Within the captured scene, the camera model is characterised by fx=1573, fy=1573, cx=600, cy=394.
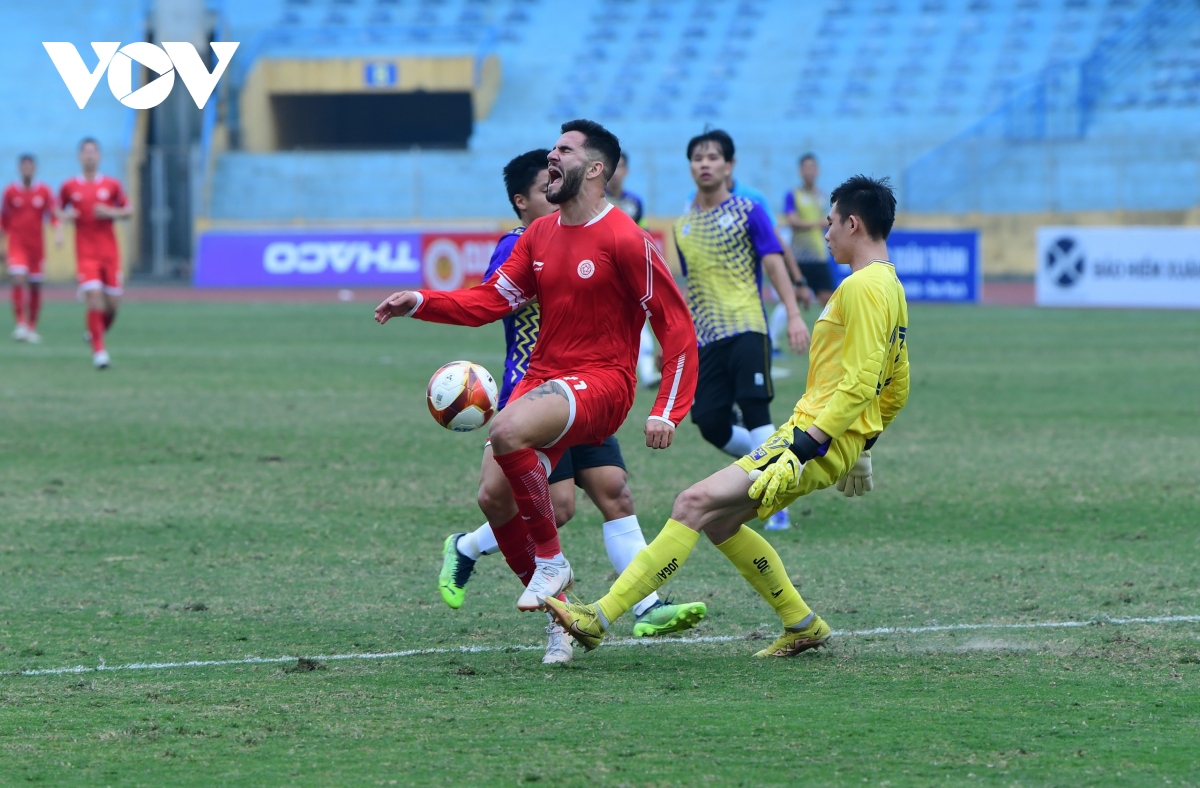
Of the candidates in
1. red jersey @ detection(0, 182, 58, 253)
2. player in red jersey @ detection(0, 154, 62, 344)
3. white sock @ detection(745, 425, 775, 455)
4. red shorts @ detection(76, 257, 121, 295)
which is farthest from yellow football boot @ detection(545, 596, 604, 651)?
red jersey @ detection(0, 182, 58, 253)

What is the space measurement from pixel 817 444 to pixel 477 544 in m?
1.68

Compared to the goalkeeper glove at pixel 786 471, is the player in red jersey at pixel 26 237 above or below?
above

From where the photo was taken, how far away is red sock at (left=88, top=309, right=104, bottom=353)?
16.9 metres

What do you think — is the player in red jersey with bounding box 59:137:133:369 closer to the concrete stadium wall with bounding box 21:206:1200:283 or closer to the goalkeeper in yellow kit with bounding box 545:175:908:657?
the goalkeeper in yellow kit with bounding box 545:175:908:657

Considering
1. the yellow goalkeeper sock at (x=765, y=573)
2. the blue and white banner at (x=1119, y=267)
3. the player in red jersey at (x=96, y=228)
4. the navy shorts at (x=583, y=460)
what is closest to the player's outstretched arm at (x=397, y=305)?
the navy shorts at (x=583, y=460)

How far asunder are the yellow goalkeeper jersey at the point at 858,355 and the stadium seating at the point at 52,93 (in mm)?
33210

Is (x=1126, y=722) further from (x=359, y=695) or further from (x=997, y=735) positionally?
(x=359, y=695)

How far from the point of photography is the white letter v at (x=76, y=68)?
39125mm

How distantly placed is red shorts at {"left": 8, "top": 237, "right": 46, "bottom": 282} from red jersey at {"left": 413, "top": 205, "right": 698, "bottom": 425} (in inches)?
662

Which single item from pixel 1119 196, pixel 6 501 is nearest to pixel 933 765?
pixel 6 501

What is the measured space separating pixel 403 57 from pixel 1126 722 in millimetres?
35768

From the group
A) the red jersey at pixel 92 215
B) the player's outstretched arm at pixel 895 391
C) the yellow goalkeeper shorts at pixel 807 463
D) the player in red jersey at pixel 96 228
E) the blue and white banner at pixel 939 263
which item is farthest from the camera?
the blue and white banner at pixel 939 263

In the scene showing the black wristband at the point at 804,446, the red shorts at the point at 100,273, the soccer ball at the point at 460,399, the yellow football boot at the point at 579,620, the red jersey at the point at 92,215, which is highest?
the red jersey at the point at 92,215

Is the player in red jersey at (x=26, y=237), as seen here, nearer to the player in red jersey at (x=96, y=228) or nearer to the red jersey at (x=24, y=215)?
the red jersey at (x=24, y=215)
